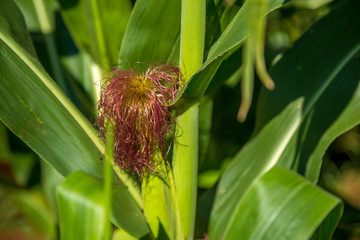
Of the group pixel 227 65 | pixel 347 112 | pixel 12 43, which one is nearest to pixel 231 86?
pixel 227 65

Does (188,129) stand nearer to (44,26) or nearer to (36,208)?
(44,26)

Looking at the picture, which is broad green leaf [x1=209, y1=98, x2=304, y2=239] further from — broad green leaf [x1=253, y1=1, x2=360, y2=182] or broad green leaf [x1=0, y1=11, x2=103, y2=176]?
broad green leaf [x1=0, y1=11, x2=103, y2=176]

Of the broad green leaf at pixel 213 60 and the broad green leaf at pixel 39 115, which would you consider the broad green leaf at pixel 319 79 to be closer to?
the broad green leaf at pixel 213 60

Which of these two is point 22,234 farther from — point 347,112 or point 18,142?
point 347,112

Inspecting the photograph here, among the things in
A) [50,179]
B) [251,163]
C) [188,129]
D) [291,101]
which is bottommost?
[50,179]

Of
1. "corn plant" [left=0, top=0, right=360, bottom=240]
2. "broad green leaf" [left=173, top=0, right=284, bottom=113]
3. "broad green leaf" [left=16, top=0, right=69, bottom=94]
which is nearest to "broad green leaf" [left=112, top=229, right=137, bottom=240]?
"corn plant" [left=0, top=0, right=360, bottom=240]

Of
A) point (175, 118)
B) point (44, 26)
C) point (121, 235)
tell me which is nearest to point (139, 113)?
point (175, 118)

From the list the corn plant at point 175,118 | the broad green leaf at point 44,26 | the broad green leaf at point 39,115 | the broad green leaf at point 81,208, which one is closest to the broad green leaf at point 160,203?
the corn plant at point 175,118

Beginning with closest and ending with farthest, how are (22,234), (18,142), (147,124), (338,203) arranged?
(338,203)
(147,124)
(18,142)
(22,234)
